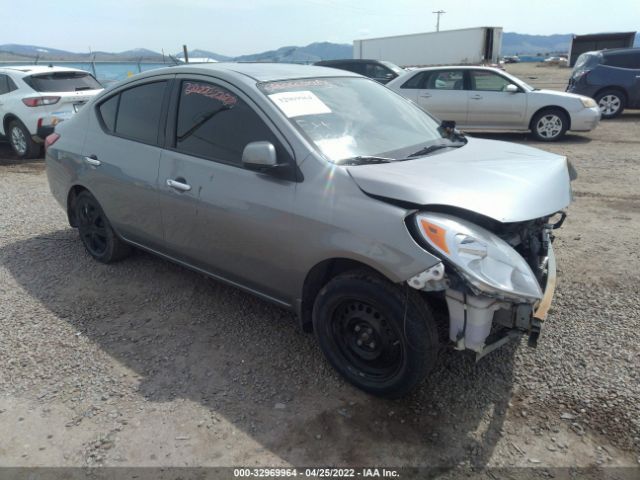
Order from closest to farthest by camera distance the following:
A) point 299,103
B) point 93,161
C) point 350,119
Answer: point 299,103 → point 350,119 → point 93,161

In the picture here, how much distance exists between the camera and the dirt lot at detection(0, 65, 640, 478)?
8.14 ft

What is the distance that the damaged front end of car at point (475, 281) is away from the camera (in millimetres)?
2320

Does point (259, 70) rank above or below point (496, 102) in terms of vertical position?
above

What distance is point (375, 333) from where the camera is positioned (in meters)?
2.73

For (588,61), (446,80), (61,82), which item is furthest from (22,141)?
(588,61)

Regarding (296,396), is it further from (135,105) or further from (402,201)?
(135,105)

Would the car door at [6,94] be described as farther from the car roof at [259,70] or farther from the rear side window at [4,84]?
the car roof at [259,70]

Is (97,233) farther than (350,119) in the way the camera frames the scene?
Yes

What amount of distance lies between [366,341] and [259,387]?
2.32 feet

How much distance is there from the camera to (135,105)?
3.99 m

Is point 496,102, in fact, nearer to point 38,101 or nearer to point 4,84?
point 38,101

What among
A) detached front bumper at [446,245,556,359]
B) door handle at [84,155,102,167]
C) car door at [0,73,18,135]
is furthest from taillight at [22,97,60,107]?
detached front bumper at [446,245,556,359]

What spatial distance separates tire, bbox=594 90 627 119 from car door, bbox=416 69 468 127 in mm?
4559

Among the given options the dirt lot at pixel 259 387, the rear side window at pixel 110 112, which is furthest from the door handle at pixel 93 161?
the dirt lot at pixel 259 387
